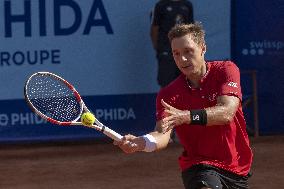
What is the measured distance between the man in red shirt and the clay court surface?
11.7 feet

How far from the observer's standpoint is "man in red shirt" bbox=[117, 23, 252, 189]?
18.3 feet

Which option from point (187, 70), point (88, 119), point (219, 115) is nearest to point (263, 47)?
point (88, 119)

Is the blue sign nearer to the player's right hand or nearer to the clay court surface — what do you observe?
the clay court surface

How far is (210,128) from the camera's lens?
19.3 ft

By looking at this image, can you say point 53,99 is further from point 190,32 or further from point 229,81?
point 190,32

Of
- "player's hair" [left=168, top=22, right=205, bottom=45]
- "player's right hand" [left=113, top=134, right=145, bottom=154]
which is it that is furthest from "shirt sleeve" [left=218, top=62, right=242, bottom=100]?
"player's right hand" [left=113, top=134, right=145, bottom=154]

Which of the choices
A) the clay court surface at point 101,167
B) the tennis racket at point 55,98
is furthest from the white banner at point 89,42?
the tennis racket at point 55,98

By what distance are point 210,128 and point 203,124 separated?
16.3 inches

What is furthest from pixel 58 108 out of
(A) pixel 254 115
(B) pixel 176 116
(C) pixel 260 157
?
(A) pixel 254 115

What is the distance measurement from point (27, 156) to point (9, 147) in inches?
36.6

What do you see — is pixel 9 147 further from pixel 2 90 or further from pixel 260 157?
pixel 260 157

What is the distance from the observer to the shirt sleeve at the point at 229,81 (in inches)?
226

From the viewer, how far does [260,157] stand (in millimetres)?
11453

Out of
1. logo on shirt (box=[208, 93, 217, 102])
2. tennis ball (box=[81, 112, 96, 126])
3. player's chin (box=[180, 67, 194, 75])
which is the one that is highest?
player's chin (box=[180, 67, 194, 75])
